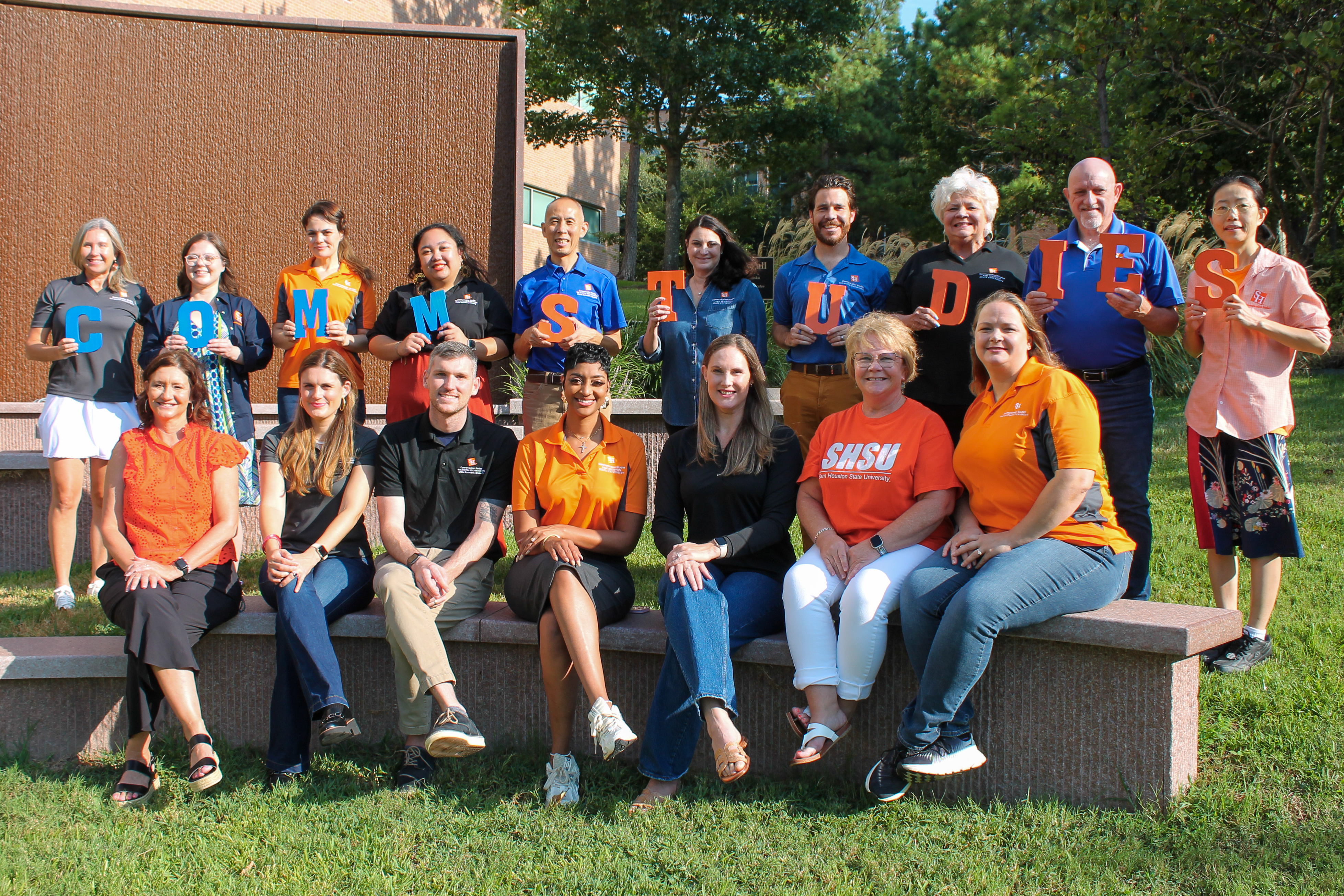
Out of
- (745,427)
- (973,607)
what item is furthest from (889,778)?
(745,427)

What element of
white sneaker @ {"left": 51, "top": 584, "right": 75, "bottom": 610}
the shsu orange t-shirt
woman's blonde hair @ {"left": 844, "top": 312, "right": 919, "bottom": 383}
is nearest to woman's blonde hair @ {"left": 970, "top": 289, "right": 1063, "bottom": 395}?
woman's blonde hair @ {"left": 844, "top": 312, "right": 919, "bottom": 383}

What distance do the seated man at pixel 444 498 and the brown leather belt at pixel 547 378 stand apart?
101 cm

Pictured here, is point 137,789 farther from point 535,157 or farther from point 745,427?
point 535,157

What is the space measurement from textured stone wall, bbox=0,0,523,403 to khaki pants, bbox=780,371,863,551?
331cm

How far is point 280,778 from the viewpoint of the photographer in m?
3.63

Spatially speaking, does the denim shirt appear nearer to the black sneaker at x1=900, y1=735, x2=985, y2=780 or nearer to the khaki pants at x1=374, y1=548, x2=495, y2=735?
the khaki pants at x1=374, y1=548, x2=495, y2=735

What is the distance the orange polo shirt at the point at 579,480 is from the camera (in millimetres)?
3996

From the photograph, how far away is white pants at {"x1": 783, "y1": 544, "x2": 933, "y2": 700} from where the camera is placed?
337 centimetres

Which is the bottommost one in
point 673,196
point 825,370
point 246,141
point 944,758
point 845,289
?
point 944,758

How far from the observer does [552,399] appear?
530 cm

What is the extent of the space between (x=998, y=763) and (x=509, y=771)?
1734 millimetres

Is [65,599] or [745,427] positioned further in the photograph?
[65,599]

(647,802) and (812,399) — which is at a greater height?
(812,399)

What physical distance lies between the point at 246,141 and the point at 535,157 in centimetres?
1896
